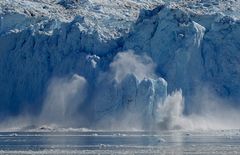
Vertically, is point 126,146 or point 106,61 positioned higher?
point 126,146

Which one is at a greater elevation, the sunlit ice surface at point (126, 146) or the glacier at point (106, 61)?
the sunlit ice surface at point (126, 146)

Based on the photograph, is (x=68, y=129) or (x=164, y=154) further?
(x=68, y=129)

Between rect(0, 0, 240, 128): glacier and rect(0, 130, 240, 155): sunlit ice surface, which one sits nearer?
rect(0, 130, 240, 155): sunlit ice surface

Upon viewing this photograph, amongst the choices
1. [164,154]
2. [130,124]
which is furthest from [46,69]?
[164,154]

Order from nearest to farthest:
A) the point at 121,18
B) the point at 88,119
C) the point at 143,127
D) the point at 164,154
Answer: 1. the point at 164,154
2. the point at 143,127
3. the point at 88,119
4. the point at 121,18

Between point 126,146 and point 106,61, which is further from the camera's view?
point 106,61

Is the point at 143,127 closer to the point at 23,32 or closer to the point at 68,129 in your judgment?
the point at 68,129

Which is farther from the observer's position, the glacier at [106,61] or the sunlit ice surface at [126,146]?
the glacier at [106,61]

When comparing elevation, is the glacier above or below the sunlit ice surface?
below
